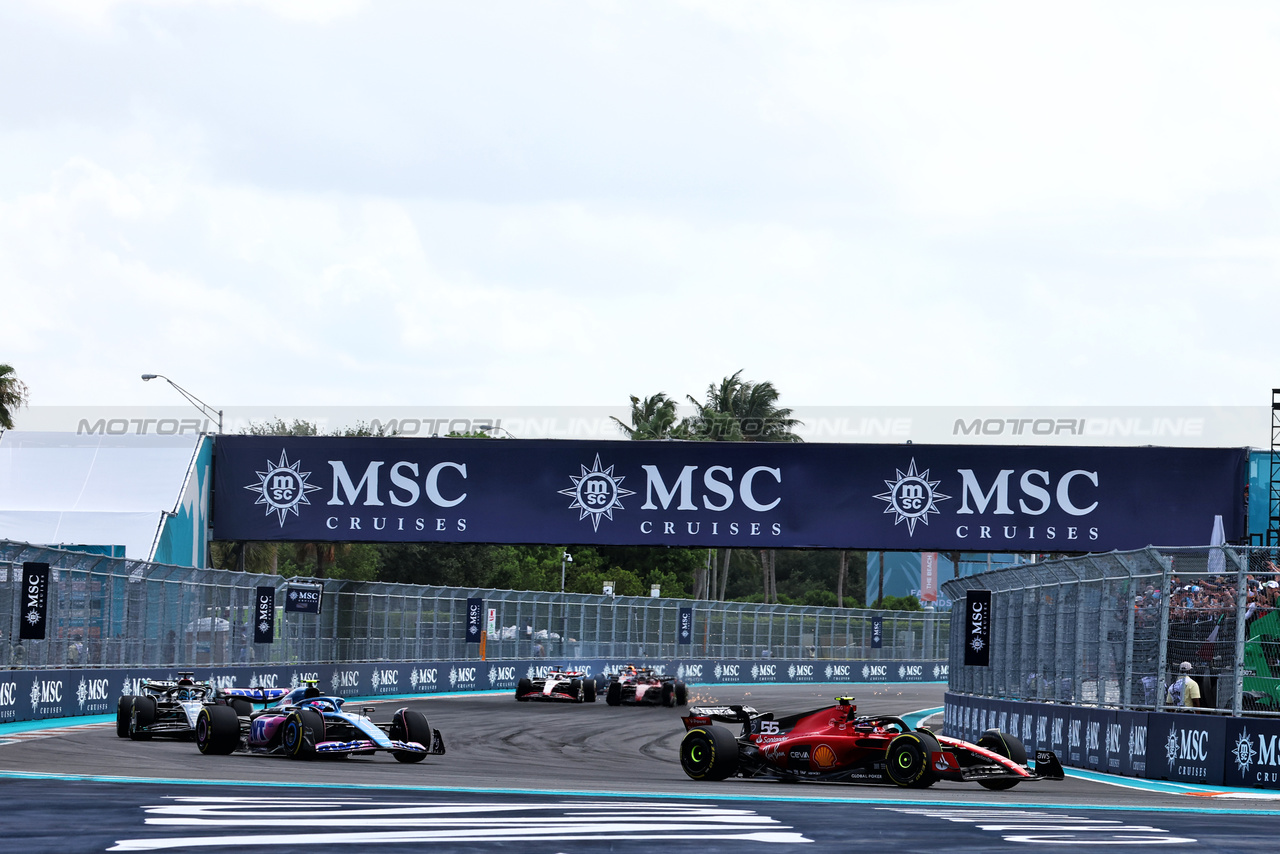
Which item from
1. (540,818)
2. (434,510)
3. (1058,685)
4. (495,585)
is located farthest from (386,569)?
(540,818)

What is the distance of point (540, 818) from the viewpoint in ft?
36.8

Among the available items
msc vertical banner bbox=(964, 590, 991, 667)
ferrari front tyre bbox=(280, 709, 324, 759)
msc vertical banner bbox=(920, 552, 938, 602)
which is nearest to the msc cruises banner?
msc vertical banner bbox=(964, 590, 991, 667)

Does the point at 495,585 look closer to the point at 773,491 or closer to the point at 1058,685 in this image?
the point at 773,491

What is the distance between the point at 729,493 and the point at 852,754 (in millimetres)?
17471

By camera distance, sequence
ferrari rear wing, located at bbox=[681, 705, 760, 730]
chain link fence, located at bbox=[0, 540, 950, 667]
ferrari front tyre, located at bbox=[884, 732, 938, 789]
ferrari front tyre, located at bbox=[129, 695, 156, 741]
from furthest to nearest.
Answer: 1. chain link fence, located at bbox=[0, 540, 950, 667]
2. ferrari front tyre, located at bbox=[129, 695, 156, 741]
3. ferrari rear wing, located at bbox=[681, 705, 760, 730]
4. ferrari front tyre, located at bbox=[884, 732, 938, 789]

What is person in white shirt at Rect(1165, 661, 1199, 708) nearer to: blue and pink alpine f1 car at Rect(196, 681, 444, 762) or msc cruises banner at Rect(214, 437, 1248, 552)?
blue and pink alpine f1 car at Rect(196, 681, 444, 762)

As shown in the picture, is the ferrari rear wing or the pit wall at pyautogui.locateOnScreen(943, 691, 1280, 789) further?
the ferrari rear wing

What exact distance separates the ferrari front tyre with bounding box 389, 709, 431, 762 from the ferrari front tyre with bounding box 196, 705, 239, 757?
198cm

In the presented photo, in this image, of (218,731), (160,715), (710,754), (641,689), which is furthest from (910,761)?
(641,689)

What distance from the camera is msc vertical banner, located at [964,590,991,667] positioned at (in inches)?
932

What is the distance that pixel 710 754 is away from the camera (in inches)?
650

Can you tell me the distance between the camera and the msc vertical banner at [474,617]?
143ft

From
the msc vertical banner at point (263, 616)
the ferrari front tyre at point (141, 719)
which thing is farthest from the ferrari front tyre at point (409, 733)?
the msc vertical banner at point (263, 616)

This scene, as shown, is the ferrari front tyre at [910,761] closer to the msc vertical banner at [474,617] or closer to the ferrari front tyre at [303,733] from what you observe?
the ferrari front tyre at [303,733]
